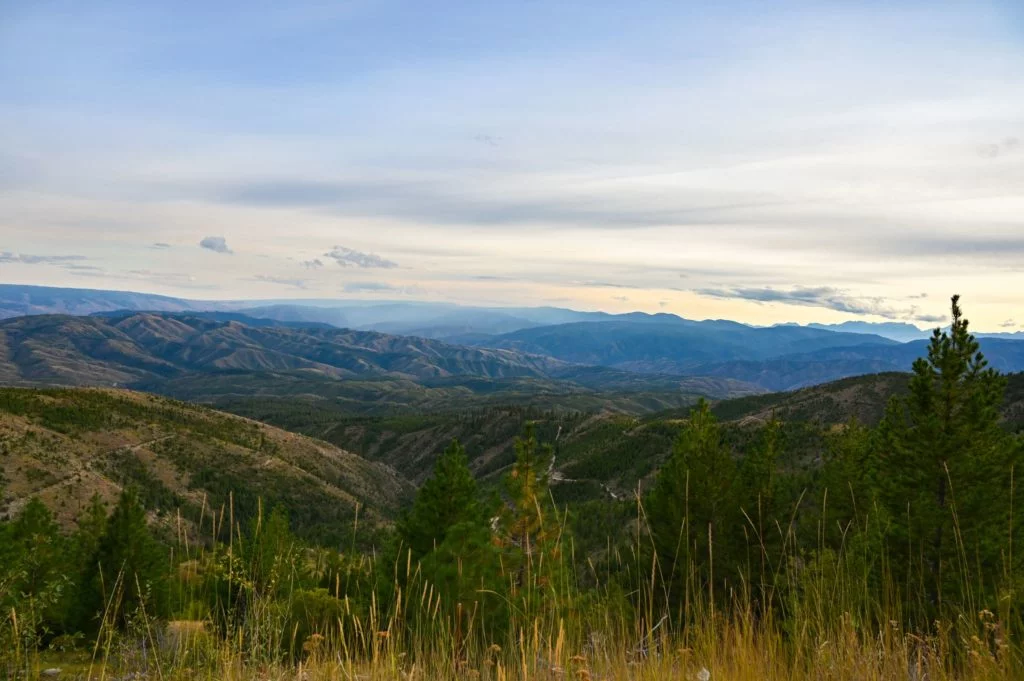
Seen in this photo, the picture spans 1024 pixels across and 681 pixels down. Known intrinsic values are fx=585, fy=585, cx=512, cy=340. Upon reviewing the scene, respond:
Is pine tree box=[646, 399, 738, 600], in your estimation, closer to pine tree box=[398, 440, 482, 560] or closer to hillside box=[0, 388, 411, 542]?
pine tree box=[398, 440, 482, 560]

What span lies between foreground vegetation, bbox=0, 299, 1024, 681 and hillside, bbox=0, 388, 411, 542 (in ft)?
204

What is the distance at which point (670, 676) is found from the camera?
408 cm

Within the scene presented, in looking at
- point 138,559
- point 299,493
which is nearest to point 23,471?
point 299,493

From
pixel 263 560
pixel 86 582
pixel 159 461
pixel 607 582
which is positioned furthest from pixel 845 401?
pixel 607 582

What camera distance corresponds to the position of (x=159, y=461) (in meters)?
114

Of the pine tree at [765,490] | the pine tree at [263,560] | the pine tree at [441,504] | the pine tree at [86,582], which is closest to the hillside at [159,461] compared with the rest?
the pine tree at [86,582]

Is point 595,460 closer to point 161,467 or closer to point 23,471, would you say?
point 161,467

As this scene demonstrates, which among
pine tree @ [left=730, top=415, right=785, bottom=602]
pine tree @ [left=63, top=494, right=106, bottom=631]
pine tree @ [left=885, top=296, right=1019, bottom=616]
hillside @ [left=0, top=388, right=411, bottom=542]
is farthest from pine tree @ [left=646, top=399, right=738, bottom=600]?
hillside @ [left=0, top=388, right=411, bottom=542]

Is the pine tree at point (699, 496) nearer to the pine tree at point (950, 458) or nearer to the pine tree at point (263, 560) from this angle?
the pine tree at point (950, 458)

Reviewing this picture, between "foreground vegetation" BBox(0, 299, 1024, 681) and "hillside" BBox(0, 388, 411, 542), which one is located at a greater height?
"foreground vegetation" BBox(0, 299, 1024, 681)

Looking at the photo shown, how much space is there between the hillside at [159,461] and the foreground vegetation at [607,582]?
204 feet

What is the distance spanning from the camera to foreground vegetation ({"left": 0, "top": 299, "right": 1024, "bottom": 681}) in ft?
15.1

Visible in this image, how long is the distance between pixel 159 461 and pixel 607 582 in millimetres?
130425

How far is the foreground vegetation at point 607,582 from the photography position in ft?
15.1
